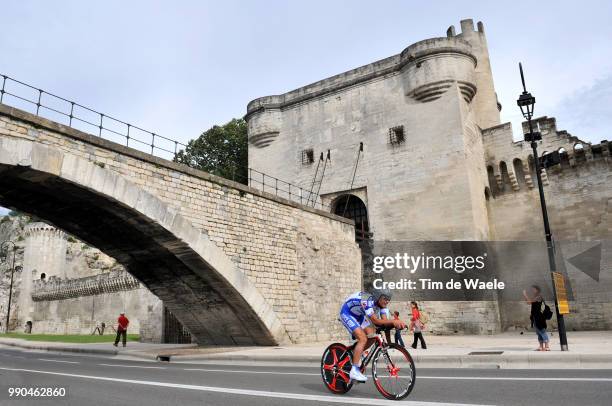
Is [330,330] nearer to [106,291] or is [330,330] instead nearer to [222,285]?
[222,285]

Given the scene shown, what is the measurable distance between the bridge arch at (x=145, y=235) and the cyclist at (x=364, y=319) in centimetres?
865

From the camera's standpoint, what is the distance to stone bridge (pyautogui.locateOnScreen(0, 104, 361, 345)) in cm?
1151

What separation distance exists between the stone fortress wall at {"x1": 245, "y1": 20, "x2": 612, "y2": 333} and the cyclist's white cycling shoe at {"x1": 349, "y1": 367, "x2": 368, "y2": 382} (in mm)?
15453

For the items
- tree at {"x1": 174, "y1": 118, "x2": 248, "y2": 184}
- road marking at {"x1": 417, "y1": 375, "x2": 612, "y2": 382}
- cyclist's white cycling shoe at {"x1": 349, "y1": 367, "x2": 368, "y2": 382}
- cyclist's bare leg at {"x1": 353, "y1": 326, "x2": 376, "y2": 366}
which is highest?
tree at {"x1": 174, "y1": 118, "x2": 248, "y2": 184}

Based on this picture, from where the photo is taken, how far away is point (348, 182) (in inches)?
942

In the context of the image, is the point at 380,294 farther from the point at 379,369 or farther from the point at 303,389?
the point at 303,389

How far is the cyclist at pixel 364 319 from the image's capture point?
17.6 ft

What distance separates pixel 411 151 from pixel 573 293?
917 centimetres

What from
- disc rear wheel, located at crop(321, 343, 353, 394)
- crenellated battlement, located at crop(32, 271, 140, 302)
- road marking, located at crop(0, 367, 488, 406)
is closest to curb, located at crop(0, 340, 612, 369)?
disc rear wheel, located at crop(321, 343, 353, 394)

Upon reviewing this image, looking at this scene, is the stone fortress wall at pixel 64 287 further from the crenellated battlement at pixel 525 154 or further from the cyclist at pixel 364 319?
the cyclist at pixel 364 319

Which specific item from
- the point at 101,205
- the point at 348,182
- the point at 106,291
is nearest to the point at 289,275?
the point at 101,205

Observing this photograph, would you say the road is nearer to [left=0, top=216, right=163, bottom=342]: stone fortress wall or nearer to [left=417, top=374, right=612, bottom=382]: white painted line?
[left=417, top=374, right=612, bottom=382]: white painted line

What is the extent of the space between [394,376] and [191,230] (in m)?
9.73

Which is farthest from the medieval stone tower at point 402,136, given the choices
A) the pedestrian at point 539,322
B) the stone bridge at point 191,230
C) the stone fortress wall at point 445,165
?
the pedestrian at point 539,322
